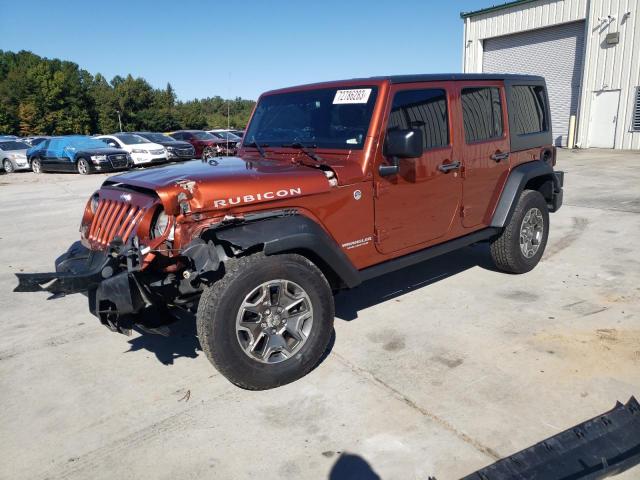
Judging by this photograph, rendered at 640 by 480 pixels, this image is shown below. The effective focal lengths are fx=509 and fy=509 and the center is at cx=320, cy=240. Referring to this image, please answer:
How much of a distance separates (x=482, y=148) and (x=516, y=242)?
3.68 ft

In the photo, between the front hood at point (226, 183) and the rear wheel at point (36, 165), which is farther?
the rear wheel at point (36, 165)

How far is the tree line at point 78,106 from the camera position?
57.4 metres

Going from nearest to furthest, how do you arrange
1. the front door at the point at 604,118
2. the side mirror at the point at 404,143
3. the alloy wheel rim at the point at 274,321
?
the alloy wheel rim at the point at 274,321 < the side mirror at the point at 404,143 < the front door at the point at 604,118

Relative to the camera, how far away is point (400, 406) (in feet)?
10.1

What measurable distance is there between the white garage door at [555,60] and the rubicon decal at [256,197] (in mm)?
20564

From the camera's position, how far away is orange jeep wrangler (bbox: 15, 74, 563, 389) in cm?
303

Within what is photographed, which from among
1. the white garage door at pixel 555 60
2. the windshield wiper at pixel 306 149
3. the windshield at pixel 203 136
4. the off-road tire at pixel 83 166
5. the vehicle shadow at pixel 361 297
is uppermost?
the white garage door at pixel 555 60

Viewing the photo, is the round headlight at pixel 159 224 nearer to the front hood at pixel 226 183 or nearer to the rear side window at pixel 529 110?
the front hood at pixel 226 183

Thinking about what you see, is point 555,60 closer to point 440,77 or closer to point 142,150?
point 142,150

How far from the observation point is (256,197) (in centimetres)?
322

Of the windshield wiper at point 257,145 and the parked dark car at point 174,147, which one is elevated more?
the windshield wiper at point 257,145

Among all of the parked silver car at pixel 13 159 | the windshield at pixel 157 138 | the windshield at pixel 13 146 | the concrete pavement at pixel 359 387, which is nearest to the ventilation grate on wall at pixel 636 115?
the concrete pavement at pixel 359 387

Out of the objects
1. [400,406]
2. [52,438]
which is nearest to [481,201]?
[400,406]

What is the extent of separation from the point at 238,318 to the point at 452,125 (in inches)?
98.5
